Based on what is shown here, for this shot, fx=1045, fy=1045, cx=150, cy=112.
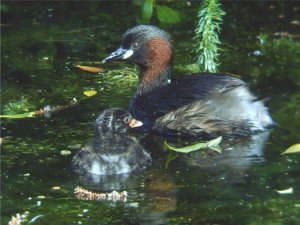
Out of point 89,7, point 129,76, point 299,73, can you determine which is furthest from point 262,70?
point 89,7

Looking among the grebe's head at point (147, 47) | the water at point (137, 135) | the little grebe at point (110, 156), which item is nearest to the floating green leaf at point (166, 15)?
the grebe's head at point (147, 47)

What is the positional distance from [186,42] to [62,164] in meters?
4.06

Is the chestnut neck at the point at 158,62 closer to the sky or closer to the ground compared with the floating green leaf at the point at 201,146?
closer to the sky

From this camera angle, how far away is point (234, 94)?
8852 millimetres

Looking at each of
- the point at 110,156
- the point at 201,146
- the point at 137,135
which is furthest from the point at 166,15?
the point at 110,156

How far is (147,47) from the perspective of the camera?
976 centimetres

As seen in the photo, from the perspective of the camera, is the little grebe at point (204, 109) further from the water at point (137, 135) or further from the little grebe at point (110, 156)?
the little grebe at point (110, 156)

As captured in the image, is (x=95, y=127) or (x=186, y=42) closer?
(x=95, y=127)

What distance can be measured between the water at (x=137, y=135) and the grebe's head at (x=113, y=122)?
0.31 m

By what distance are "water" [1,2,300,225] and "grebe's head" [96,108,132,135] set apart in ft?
1.01

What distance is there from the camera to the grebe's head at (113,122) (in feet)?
27.1

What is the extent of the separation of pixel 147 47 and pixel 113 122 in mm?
1602

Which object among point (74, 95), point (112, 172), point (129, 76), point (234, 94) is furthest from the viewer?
point (129, 76)

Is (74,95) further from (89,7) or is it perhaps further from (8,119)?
(89,7)
